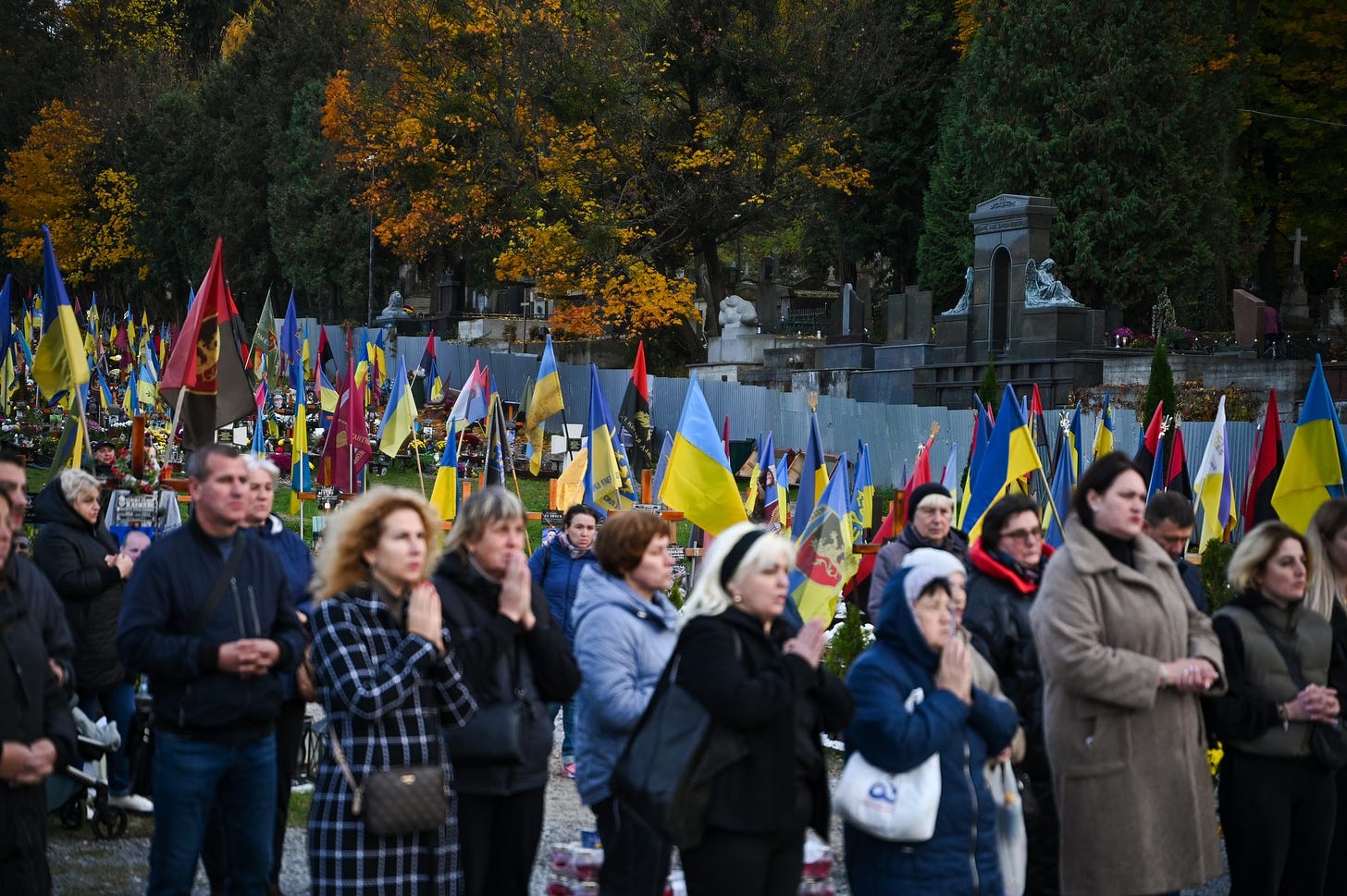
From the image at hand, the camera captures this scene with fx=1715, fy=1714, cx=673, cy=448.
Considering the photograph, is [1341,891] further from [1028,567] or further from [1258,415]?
[1258,415]

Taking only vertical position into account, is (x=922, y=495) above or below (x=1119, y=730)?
above

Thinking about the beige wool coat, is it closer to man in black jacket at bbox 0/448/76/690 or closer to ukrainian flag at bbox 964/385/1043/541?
man in black jacket at bbox 0/448/76/690

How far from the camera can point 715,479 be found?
1052cm

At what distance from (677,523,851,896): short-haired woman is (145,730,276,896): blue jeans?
1.58 meters

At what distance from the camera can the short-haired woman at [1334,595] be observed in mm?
6332

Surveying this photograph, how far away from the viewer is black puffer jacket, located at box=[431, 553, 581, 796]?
509 centimetres

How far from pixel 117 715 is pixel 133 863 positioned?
0.86 m

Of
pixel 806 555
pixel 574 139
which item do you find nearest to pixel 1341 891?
pixel 806 555

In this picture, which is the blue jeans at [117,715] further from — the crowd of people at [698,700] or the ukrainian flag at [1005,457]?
the ukrainian flag at [1005,457]

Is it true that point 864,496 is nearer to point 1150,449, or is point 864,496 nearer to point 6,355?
point 1150,449

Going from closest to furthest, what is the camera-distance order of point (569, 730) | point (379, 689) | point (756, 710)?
point (756, 710)
point (379, 689)
point (569, 730)

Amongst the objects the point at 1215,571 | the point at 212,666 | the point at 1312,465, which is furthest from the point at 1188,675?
the point at 1215,571

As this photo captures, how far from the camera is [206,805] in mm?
5484

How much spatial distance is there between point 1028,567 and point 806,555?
12.3 feet
